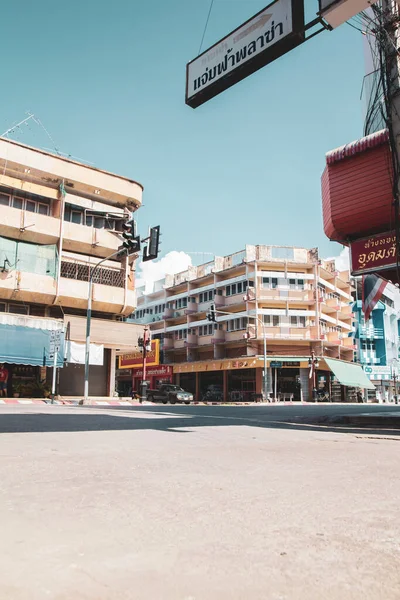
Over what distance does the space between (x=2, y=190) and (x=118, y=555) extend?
1372 inches

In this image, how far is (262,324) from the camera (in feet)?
164

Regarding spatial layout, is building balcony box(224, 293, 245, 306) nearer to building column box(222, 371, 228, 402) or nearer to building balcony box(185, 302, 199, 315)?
building balcony box(185, 302, 199, 315)

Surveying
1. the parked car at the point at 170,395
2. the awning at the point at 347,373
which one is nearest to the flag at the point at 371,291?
the parked car at the point at 170,395

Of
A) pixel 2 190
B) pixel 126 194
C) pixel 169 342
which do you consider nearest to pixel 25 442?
pixel 2 190

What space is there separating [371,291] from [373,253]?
10.8ft

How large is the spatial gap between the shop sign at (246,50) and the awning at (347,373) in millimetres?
47691

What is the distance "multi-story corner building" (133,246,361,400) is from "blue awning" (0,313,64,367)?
22.1 meters

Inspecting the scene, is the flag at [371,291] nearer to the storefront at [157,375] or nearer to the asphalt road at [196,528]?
the asphalt road at [196,528]

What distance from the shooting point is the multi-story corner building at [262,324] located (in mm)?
53750

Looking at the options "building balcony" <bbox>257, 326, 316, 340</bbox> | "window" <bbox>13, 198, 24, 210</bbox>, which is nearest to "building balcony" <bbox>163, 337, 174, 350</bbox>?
"building balcony" <bbox>257, 326, 316, 340</bbox>

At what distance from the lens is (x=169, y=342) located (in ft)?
220

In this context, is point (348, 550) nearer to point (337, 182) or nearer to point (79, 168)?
point (337, 182)

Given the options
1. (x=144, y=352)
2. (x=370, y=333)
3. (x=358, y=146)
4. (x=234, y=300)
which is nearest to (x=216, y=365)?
(x=234, y=300)

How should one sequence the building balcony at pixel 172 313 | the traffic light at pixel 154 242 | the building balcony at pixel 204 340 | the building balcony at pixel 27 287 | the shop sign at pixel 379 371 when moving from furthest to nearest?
the shop sign at pixel 379 371 < the building balcony at pixel 172 313 < the building balcony at pixel 204 340 < the building balcony at pixel 27 287 < the traffic light at pixel 154 242
